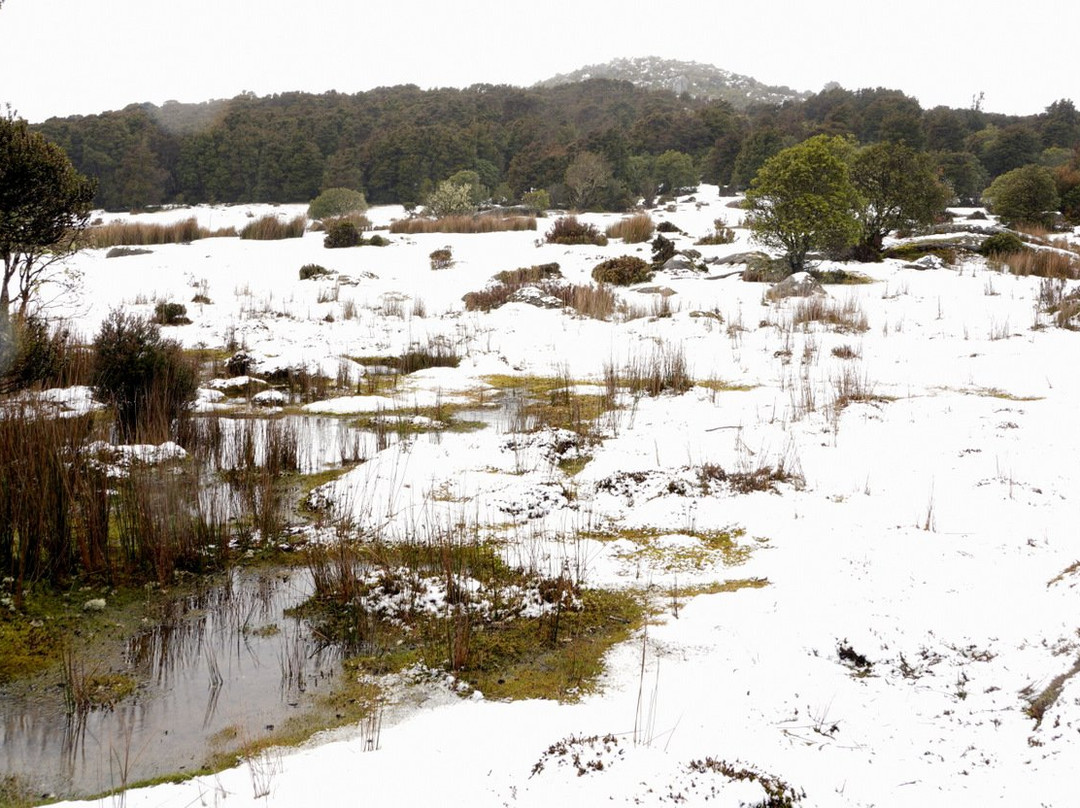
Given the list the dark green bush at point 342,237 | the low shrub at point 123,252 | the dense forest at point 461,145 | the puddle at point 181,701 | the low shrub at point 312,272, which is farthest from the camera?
the dense forest at point 461,145

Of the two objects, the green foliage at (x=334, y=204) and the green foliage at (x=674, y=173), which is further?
the green foliage at (x=674, y=173)

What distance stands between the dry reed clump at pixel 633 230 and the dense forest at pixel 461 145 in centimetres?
1023

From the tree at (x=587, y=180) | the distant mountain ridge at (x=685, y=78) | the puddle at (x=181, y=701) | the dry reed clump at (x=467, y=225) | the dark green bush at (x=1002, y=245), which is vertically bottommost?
the puddle at (x=181, y=701)

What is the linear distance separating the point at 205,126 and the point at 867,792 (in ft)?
167

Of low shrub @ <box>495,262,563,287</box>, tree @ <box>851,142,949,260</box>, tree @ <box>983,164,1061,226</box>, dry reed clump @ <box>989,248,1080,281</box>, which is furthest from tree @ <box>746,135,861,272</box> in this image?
tree @ <box>983,164,1061,226</box>

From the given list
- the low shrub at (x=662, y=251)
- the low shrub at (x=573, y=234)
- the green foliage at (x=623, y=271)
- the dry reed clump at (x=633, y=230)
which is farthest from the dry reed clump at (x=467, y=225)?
the green foliage at (x=623, y=271)

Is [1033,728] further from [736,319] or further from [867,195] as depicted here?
[867,195]

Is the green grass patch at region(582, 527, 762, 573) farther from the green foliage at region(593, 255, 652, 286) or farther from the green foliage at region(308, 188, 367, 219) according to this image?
the green foliage at region(308, 188, 367, 219)

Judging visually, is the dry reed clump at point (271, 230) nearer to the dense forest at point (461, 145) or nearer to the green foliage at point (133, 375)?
the dense forest at point (461, 145)

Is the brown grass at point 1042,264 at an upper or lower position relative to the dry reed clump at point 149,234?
lower

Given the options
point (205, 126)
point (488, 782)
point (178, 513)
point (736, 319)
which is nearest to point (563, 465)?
point (178, 513)

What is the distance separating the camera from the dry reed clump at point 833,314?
10188 mm

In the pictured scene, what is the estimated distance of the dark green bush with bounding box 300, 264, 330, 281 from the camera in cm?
1533

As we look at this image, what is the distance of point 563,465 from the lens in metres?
5.62
